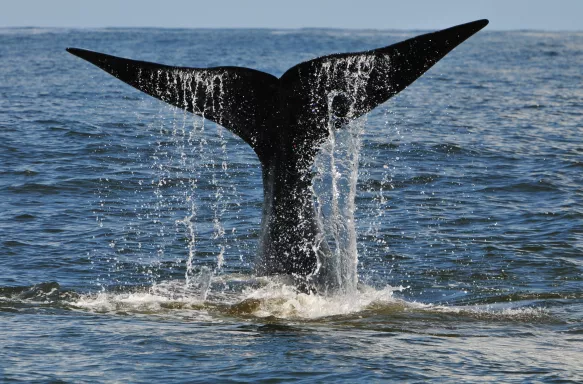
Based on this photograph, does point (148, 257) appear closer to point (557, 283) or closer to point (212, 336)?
point (212, 336)

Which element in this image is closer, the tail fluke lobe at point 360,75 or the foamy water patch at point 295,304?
the tail fluke lobe at point 360,75

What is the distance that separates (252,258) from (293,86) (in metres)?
3.41

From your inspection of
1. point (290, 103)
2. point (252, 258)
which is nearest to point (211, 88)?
point (290, 103)

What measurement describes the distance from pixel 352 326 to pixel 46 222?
5.61 m

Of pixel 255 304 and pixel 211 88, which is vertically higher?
pixel 211 88

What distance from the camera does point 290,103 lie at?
8.79 metres

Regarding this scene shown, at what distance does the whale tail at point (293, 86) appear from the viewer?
8172 mm

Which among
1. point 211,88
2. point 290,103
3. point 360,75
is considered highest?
point 360,75

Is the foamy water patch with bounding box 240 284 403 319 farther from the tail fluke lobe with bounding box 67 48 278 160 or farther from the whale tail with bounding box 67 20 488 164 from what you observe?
the tail fluke lobe with bounding box 67 48 278 160

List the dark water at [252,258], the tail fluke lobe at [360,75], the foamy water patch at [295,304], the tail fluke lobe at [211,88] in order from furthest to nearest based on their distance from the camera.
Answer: the foamy water patch at [295,304]
the tail fluke lobe at [211,88]
the tail fluke lobe at [360,75]
the dark water at [252,258]

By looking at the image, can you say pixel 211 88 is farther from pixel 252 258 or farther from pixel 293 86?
pixel 252 258

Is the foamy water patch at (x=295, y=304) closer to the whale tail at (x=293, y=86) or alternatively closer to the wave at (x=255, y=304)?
the wave at (x=255, y=304)

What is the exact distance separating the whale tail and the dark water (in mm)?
1341

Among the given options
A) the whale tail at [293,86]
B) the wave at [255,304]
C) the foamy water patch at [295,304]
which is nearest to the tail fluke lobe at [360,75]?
the whale tail at [293,86]
